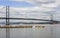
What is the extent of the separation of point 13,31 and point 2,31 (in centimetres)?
31

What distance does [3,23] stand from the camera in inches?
151

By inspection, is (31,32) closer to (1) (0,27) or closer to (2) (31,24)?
(2) (31,24)

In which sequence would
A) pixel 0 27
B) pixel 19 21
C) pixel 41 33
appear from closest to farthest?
pixel 0 27 → pixel 19 21 → pixel 41 33

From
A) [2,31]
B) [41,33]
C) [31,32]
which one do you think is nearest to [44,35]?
[41,33]

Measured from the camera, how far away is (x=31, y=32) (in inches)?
169

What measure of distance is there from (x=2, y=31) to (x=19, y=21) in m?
0.47

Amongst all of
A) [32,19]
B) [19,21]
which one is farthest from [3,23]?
[32,19]

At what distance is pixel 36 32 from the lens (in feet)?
14.4

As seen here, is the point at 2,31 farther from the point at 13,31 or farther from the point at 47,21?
the point at 47,21

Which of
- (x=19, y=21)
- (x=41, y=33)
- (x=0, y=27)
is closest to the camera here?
(x=0, y=27)

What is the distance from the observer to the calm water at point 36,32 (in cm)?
412

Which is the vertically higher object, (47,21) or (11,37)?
(47,21)

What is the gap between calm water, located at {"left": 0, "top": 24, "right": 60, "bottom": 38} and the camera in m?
4.12

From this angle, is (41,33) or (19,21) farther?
(41,33)
